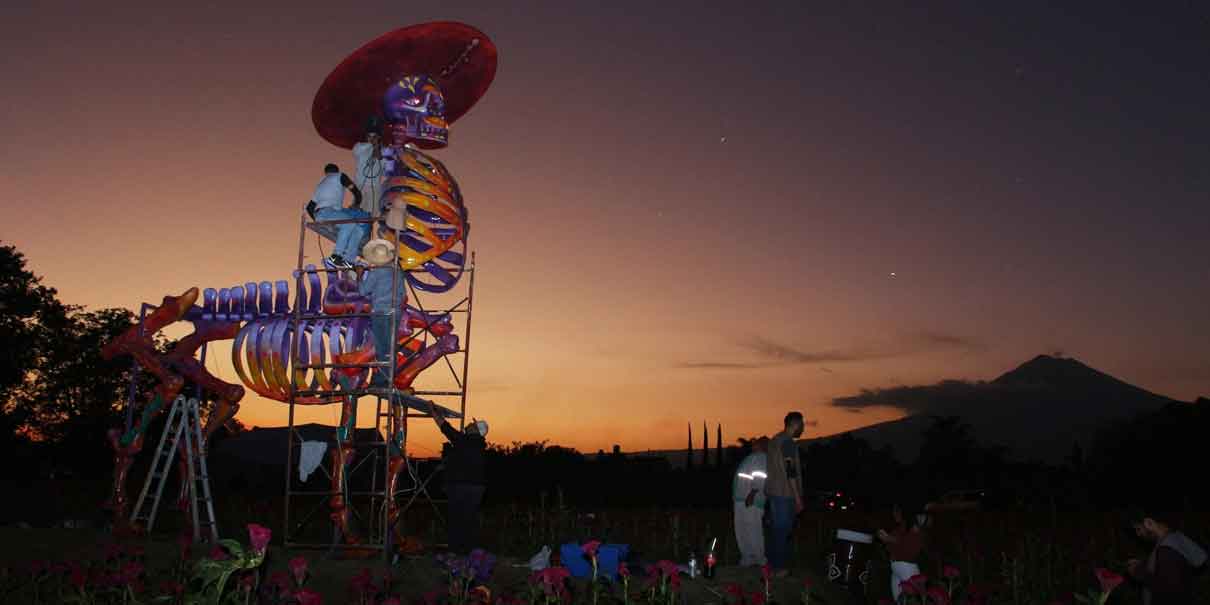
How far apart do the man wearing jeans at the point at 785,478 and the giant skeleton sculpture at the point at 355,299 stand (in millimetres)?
4972

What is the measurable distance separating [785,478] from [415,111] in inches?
295

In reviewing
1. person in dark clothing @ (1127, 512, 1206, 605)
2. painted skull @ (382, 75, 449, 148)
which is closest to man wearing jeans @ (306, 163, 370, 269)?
painted skull @ (382, 75, 449, 148)

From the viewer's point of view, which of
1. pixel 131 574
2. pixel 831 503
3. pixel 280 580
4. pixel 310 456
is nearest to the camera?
pixel 280 580

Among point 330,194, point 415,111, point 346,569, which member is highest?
point 415,111

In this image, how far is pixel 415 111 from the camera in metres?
16.9

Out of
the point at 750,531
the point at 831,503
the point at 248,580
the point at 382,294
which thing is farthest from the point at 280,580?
the point at 831,503

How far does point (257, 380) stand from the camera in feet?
55.1

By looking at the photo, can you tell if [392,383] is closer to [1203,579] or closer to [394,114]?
[394,114]

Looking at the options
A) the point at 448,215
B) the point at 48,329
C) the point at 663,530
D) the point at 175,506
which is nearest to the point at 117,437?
the point at 175,506

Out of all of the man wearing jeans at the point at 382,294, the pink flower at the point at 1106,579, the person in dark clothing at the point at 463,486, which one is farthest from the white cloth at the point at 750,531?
A: the pink flower at the point at 1106,579

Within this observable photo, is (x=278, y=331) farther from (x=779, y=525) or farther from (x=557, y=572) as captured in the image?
(x=557, y=572)

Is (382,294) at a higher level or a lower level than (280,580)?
higher

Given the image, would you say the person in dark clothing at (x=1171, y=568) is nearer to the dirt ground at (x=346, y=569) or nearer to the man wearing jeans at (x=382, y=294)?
the dirt ground at (x=346, y=569)

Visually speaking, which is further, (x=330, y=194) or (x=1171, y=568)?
(x=330, y=194)
